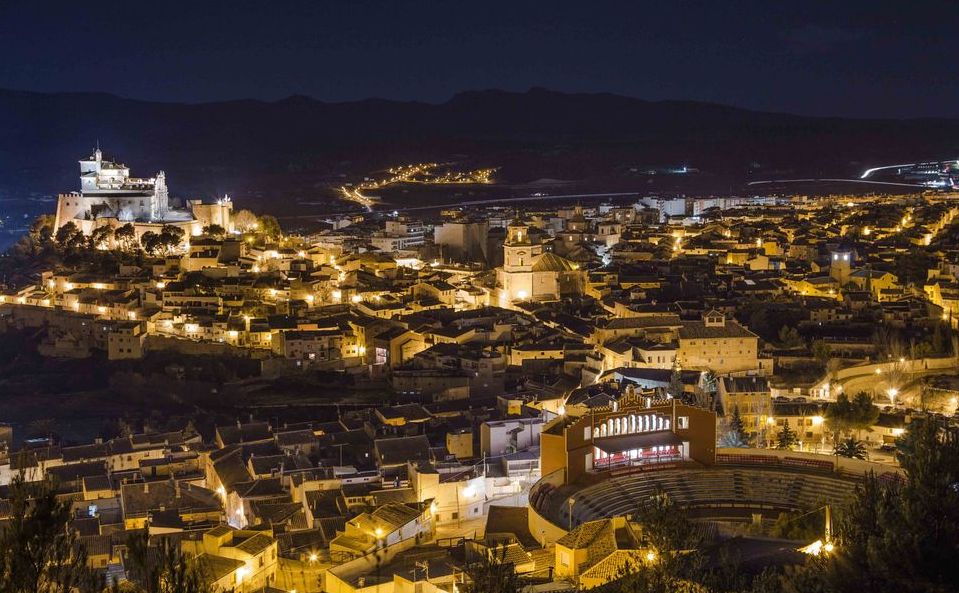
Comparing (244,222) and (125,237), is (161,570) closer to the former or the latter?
(125,237)

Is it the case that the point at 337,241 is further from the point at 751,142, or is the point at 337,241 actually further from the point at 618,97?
the point at 618,97

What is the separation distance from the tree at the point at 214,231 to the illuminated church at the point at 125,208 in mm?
273

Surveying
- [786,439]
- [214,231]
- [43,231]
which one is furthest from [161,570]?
[43,231]

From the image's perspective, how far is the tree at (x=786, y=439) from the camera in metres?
19.7

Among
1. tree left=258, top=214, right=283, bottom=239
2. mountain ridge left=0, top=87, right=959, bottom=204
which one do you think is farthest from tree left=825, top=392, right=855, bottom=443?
mountain ridge left=0, top=87, right=959, bottom=204

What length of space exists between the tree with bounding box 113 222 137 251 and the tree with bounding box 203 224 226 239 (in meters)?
2.37

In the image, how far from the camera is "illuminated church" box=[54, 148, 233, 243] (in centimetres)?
3741

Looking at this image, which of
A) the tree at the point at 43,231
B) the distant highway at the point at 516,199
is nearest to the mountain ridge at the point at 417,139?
the distant highway at the point at 516,199

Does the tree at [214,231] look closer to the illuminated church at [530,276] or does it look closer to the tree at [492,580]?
the illuminated church at [530,276]

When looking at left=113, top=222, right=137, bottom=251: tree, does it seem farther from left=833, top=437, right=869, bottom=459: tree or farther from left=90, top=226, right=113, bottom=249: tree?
left=833, top=437, right=869, bottom=459: tree

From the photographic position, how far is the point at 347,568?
13641 mm

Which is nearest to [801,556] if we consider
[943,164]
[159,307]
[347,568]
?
[347,568]

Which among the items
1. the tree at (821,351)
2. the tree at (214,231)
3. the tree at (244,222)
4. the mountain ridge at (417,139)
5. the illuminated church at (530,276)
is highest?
the mountain ridge at (417,139)

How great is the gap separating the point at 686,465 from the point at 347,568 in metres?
6.31
